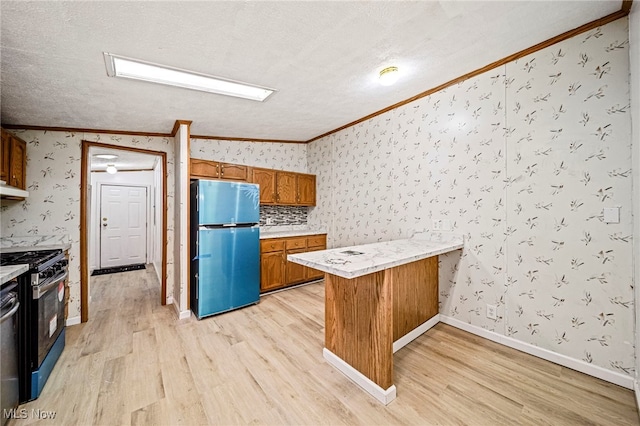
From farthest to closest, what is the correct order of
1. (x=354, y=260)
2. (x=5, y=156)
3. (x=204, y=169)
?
1. (x=204, y=169)
2. (x=5, y=156)
3. (x=354, y=260)

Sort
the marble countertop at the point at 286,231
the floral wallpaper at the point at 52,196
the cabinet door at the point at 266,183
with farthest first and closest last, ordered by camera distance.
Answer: the cabinet door at the point at 266,183 → the marble countertop at the point at 286,231 → the floral wallpaper at the point at 52,196

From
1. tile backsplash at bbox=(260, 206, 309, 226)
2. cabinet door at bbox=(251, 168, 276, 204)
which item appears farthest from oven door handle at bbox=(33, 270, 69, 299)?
tile backsplash at bbox=(260, 206, 309, 226)

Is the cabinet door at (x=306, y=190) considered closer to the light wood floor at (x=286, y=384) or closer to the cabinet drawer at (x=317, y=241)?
the cabinet drawer at (x=317, y=241)

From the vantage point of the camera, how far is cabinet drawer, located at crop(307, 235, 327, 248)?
13.2ft

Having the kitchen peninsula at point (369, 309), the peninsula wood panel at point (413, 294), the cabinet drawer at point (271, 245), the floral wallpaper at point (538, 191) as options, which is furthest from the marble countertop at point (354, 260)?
the cabinet drawer at point (271, 245)

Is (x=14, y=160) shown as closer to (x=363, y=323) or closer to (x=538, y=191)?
(x=363, y=323)

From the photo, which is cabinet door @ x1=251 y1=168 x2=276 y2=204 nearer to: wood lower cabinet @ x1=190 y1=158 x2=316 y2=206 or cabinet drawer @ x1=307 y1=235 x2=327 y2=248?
wood lower cabinet @ x1=190 y1=158 x2=316 y2=206

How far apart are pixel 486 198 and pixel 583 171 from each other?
0.64 m

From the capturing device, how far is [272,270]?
3619 millimetres

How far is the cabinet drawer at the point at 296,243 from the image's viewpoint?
12.4 feet

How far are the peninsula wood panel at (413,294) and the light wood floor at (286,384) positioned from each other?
0.18m

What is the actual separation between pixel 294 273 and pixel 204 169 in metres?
1.98

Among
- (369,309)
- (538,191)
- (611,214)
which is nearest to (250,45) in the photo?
(369,309)

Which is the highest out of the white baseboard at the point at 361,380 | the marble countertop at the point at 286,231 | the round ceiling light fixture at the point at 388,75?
the round ceiling light fixture at the point at 388,75
